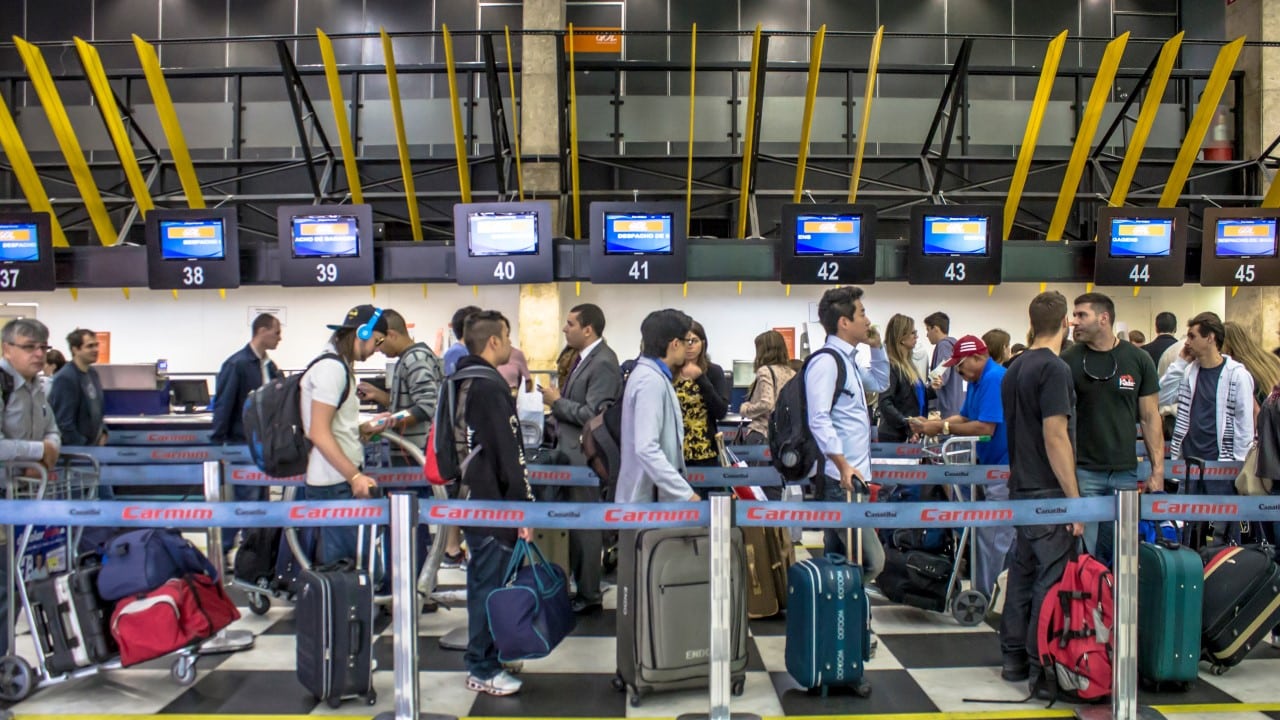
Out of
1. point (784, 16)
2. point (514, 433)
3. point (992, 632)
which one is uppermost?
point (784, 16)

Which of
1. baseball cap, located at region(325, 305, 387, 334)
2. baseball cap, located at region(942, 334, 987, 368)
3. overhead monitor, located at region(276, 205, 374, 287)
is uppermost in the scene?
overhead monitor, located at region(276, 205, 374, 287)

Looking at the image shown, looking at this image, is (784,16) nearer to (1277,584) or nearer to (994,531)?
(994,531)

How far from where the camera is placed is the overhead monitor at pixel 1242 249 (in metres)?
9.16


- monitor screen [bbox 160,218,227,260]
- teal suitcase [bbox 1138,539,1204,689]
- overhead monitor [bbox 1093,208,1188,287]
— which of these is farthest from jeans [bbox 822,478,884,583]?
monitor screen [bbox 160,218,227,260]

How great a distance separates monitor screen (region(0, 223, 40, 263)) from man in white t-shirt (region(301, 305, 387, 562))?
658 cm

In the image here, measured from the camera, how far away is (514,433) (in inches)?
152

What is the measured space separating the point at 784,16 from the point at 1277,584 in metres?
11.0

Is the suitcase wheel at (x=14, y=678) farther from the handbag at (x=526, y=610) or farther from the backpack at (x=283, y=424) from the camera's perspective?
the handbag at (x=526, y=610)

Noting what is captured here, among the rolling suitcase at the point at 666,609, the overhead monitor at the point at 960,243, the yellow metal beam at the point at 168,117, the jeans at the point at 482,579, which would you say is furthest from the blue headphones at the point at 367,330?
the yellow metal beam at the point at 168,117

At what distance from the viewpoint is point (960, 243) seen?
897 centimetres

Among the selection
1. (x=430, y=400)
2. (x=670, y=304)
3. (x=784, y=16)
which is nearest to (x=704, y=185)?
(x=670, y=304)

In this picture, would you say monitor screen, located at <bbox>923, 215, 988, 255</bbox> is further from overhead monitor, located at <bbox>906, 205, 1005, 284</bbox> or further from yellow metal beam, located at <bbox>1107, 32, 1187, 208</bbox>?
yellow metal beam, located at <bbox>1107, 32, 1187, 208</bbox>

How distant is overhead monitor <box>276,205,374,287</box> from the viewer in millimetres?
8953

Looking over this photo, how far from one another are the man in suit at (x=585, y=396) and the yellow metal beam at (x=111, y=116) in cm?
717
